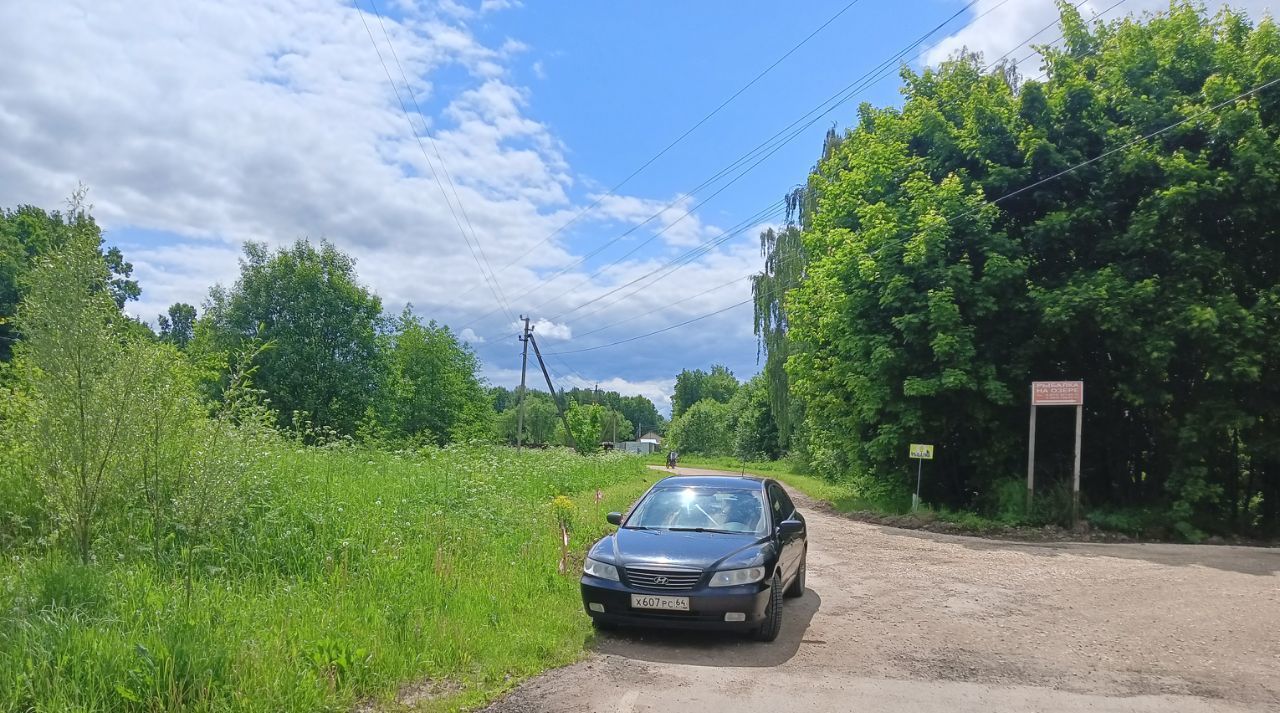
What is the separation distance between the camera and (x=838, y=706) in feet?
17.9

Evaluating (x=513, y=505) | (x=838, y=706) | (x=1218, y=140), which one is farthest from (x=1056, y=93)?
(x=838, y=706)

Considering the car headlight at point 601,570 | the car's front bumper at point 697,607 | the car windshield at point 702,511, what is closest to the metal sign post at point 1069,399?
the car windshield at point 702,511

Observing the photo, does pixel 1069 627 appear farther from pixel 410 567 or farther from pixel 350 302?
pixel 350 302

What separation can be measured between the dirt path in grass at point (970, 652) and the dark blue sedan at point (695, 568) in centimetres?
33

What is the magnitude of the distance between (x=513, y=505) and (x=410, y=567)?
4.99 meters

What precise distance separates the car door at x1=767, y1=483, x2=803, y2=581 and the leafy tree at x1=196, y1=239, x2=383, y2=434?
40.3 metres

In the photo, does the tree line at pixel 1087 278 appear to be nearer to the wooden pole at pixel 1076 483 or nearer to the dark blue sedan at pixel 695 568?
the wooden pole at pixel 1076 483

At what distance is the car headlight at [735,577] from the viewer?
685 centimetres

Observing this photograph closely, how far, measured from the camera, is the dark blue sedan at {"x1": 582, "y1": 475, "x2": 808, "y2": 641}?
6781 millimetres

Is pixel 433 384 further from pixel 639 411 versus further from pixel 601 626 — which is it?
pixel 639 411

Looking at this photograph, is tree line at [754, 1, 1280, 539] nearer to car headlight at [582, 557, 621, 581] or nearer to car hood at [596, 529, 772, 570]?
car hood at [596, 529, 772, 570]

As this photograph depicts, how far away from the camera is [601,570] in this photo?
7.20 m

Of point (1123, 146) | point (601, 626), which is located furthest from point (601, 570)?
point (1123, 146)

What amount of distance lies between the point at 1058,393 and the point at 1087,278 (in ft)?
9.12
